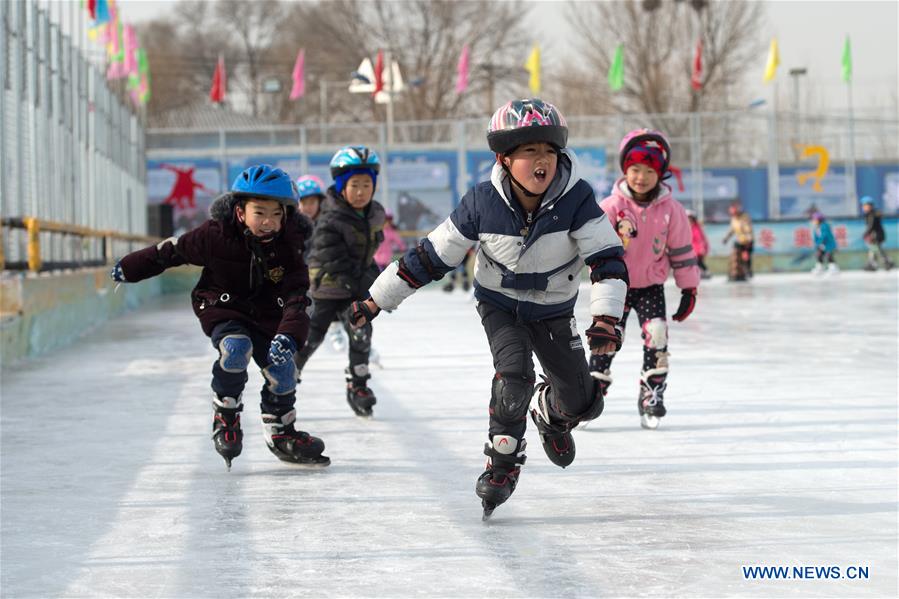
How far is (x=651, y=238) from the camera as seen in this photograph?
22.3 ft

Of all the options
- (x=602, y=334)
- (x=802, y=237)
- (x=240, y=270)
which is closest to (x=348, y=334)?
(x=240, y=270)

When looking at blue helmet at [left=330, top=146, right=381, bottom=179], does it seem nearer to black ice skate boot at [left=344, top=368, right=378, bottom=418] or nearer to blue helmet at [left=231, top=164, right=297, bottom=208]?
black ice skate boot at [left=344, top=368, right=378, bottom=418]

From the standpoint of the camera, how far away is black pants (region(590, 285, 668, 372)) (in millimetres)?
6910

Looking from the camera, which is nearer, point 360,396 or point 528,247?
point 528,247

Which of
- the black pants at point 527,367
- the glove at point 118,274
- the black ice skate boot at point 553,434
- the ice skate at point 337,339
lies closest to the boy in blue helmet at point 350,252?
the glove at point 118,274

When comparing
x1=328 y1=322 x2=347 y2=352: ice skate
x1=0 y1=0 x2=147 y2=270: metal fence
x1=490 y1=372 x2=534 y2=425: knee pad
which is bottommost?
x1=328 y1=322 x2=347 y2=352: ice skate

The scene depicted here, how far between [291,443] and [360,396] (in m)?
1.70

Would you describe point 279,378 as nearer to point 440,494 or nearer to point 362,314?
point 440,494

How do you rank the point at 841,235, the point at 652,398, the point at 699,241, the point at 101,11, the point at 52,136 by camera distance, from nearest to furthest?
the point at 652,398 → the point at 52,136 → the point at 101,11 → the point at 699,241 → the point at 841,235

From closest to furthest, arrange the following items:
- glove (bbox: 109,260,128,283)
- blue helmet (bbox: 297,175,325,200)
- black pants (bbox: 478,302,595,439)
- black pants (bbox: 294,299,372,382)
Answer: black pants (bbox: 478,302,595,439)
glove (bbox: 109,260,128,283)
black pants (bbox: 294,299,372,382)
blue helmet (bbox: 297,175,325,200)

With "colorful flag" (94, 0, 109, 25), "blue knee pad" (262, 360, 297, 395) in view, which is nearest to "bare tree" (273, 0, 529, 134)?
"colorful flag" (94, 0, 109, 25)

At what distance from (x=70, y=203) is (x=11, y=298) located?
566 centimetres

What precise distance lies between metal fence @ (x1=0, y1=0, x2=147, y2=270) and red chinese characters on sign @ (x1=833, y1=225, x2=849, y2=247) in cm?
1831

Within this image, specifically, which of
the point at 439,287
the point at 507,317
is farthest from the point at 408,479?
the point at 439,287
